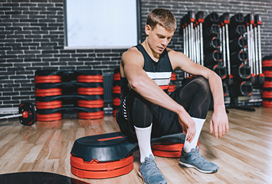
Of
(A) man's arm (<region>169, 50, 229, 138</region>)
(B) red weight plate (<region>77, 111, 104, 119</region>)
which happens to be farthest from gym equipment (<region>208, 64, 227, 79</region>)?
(A) man's arm (<region>169, 50, 229, 138</region>)

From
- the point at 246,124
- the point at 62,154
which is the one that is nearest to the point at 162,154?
the point at 62,154

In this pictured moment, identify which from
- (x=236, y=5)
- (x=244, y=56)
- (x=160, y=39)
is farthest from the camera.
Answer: (x=236, y=5)

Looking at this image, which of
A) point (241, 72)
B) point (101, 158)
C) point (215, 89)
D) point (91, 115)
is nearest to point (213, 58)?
point (241, 72)

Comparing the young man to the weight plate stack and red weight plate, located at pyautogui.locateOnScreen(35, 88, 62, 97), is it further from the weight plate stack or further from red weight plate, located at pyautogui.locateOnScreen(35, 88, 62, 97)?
the weight plate stack

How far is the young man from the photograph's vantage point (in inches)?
43.4

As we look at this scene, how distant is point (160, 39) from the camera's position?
127 centimetres

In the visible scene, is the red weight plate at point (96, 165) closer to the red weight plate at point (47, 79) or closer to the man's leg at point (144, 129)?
the man's leg at point (144, 129)

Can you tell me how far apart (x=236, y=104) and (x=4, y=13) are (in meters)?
4.34

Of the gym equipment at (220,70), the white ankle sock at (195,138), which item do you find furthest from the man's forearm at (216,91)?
the gym equipment at (220,70)

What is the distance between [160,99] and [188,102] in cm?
35

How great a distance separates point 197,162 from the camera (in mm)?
1290

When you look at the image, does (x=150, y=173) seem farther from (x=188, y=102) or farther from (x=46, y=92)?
(x=46, y=92)

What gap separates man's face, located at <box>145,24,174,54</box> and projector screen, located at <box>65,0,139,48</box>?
2673mm

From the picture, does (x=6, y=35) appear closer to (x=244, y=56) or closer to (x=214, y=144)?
(x=214, y=144)
